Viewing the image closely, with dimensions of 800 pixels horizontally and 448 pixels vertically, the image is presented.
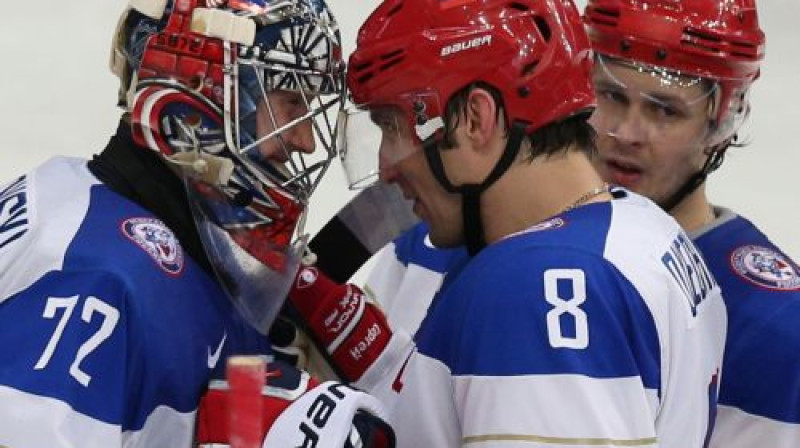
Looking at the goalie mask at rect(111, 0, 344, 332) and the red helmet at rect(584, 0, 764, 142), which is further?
the red helmet at rect(584, 0, 764, 142)

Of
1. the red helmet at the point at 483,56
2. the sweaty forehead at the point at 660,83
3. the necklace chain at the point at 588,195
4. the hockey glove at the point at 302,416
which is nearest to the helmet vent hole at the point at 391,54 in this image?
the red helmet at the point at 483,56

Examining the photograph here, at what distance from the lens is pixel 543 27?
6.73 ft

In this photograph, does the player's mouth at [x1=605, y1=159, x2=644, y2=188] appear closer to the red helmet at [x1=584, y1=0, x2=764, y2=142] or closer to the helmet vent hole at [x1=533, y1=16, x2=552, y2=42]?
the red helmet at [x1=584, y1=0, x2=764, y2=142]

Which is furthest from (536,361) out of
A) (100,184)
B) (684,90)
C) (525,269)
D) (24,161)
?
(24,161)

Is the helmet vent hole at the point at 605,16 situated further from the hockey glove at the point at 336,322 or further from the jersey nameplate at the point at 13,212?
the jersey nameplate at the point at 13,212

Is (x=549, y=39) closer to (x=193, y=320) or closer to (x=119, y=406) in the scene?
(x=193, y=320)

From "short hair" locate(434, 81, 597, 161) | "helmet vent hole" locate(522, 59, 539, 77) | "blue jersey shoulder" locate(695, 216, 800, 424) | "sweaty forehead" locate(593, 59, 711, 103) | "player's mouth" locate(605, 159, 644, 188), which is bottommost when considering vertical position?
Answer: "blue jersey shoulder" locate(695, 216, 800, 424)

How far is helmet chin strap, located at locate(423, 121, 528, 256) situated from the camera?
6.61 ft

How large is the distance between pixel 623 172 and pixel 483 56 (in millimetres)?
717

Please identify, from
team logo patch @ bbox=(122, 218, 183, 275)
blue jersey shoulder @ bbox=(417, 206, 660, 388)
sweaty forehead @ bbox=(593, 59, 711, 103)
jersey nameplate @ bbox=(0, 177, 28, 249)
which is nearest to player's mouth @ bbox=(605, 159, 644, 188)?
sweaty forehead @ bbox=(593, 59, 711, 103)

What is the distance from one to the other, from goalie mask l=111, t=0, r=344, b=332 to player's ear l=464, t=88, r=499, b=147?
25 centimetres

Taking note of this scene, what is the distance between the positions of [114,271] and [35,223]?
0.14m

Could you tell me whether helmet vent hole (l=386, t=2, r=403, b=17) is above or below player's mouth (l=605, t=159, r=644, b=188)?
above

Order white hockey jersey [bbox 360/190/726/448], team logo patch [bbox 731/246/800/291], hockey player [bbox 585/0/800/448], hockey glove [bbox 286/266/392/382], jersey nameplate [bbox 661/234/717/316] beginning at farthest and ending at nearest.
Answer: hockey player [bbox 585/0/800/448] → team logo patch [bbox 731/246/800/291] → hockey glove [bbox 286/266/392/382] → jersey nameplate [bbox 661/234/717/316] → white hockey jersey [bbox 360/190/726/448]
